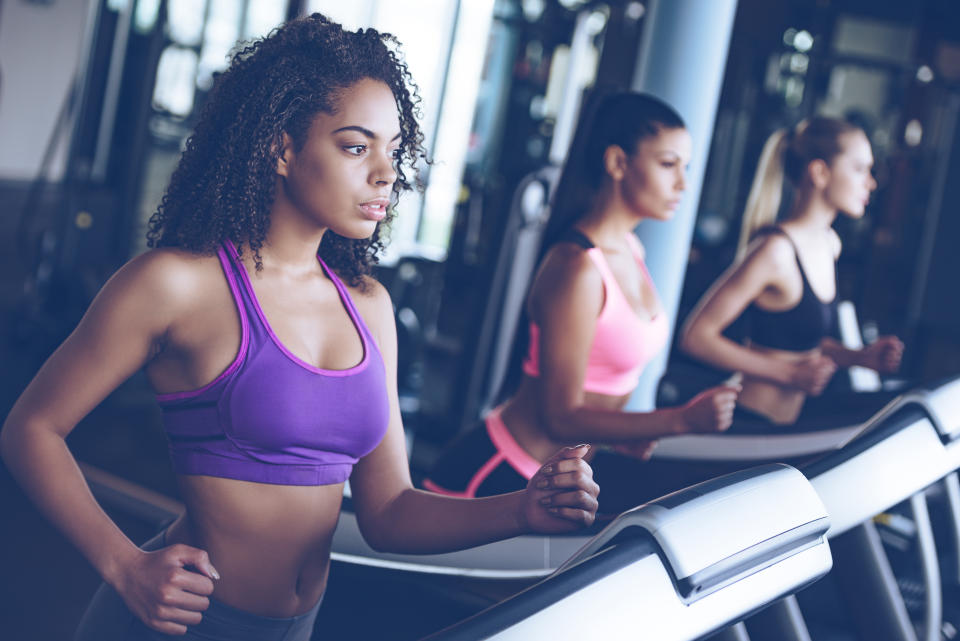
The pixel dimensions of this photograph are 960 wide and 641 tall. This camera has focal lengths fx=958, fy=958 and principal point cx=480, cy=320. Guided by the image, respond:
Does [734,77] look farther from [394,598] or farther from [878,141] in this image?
[394,598]

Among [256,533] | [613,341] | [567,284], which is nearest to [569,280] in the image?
[567,284]

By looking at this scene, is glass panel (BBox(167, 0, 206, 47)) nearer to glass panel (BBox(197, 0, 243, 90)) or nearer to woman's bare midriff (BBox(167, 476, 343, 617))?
glass panel (BBox(197, 0, 243, 90))

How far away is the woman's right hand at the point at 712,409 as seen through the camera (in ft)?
4.09

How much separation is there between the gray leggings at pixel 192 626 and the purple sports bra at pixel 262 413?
0.49ft

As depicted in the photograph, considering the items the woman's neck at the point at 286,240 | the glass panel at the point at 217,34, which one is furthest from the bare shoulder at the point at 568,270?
the glass panel at the point at 217,34

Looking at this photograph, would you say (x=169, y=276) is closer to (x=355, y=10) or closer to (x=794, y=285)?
(x=794, y=285)

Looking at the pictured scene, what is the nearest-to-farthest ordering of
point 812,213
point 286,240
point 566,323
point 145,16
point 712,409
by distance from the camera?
point 286,240 → point 712,409 → point 566,323 → point 812,213 → point 145,16

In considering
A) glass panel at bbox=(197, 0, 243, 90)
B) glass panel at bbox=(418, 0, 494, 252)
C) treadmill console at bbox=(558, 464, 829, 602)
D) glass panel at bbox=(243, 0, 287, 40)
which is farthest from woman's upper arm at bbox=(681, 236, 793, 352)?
glass panel at bbox=(243, 0, 287, 40)

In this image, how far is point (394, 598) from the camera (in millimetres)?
1250

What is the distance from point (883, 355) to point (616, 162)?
890 millimetres

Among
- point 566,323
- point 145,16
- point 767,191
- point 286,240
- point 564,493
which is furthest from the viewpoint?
point 145,16

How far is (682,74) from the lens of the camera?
103 inches

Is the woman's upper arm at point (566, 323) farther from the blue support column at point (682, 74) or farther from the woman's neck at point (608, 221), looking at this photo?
the blue support column at point (682, 74)

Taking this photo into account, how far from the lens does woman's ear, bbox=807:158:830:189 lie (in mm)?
2275
